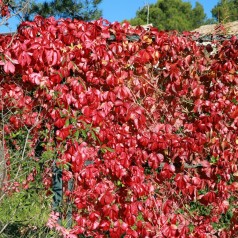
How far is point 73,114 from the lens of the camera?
3426mm

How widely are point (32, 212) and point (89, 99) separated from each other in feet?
5.65

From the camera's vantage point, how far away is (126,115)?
11.4ft

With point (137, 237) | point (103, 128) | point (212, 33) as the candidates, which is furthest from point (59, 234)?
point (212, 33)

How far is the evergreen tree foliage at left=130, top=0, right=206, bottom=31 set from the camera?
26.6 m

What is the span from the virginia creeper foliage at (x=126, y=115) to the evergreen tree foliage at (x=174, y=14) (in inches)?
875

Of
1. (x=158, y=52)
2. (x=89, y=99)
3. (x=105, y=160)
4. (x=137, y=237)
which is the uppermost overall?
(x=158, y=52)

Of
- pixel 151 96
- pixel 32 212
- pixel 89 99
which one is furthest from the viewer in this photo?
pixel 32 212

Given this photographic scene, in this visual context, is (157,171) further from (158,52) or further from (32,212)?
(32,212)

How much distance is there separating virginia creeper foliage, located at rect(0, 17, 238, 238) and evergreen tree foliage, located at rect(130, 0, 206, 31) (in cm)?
2223

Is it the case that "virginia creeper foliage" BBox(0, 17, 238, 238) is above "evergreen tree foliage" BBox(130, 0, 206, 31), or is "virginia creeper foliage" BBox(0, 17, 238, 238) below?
below

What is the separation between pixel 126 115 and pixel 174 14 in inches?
993

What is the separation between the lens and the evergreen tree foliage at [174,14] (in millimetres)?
26562

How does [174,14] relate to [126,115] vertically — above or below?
above

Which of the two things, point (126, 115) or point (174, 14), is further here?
point (174, 14)
